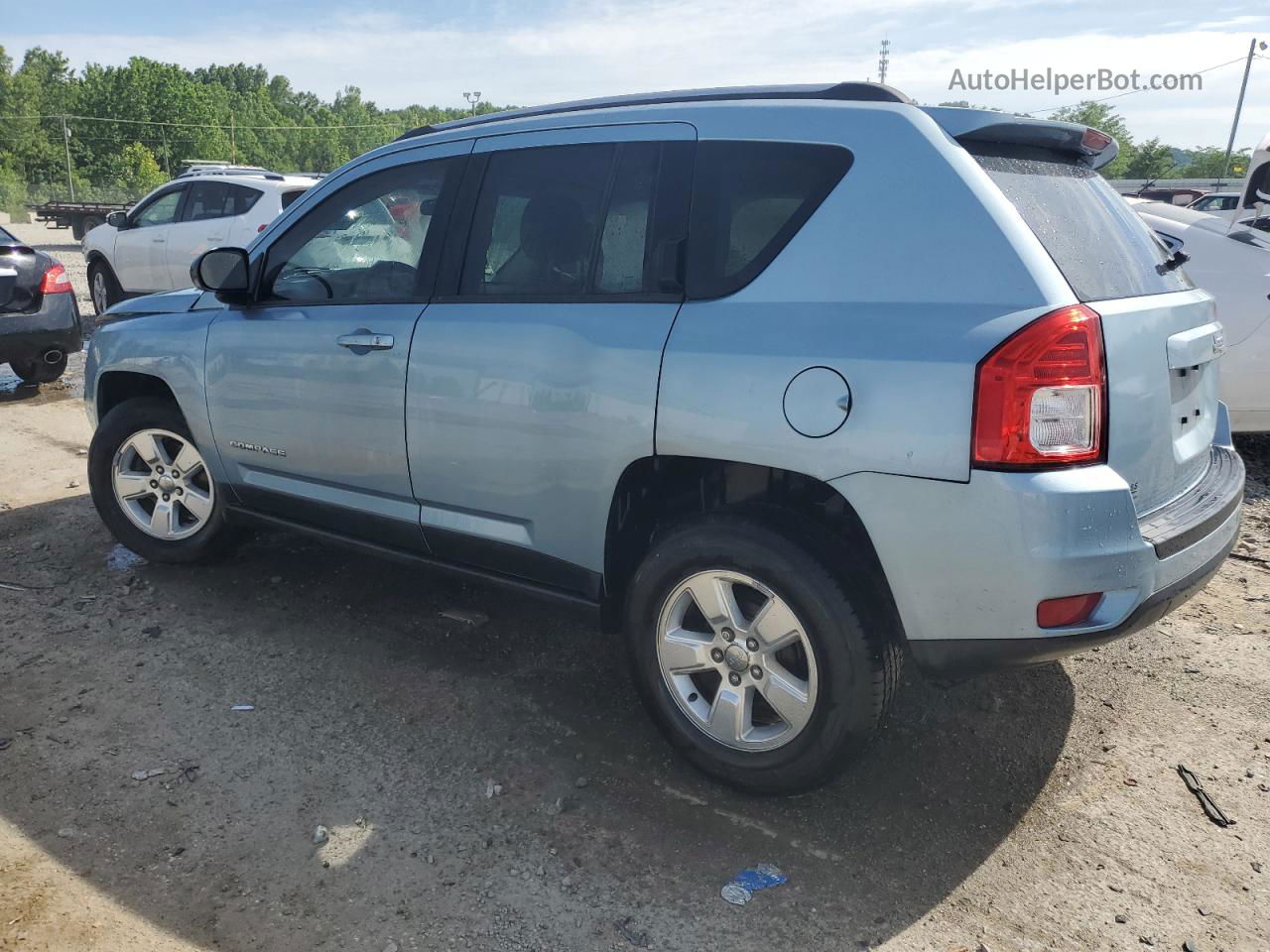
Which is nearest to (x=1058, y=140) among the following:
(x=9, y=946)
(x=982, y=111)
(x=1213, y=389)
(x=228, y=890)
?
(x=982, y=111)

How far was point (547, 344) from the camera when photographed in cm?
322

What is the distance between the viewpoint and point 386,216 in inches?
154

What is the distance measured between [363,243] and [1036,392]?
265cm

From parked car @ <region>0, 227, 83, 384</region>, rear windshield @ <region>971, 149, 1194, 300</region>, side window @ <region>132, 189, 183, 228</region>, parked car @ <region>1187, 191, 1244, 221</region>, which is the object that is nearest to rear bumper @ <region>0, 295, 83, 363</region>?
parked car @ <region>0, 227, 83, 384</region>

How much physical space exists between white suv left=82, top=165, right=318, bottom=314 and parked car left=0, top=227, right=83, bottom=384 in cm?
306

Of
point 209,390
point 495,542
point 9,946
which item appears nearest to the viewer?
point 9,946

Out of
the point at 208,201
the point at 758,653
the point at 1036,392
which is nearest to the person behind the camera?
the point at 1036,392

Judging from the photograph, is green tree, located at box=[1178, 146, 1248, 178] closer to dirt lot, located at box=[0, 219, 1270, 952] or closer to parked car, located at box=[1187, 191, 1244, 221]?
parked car, located at box=[1187, 191, 1244, 221]

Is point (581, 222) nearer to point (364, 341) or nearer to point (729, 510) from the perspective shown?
point (364, 341)

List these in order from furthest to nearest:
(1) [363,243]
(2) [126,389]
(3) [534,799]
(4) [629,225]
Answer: (2) [126,389] → (1) [363,243] → (4) [629,225] → (3) [534,799]

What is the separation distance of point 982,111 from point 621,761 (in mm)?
2241

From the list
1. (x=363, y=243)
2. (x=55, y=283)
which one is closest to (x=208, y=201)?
(x=55, y=283)

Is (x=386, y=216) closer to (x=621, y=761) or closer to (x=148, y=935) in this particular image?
(x=621, y=761)

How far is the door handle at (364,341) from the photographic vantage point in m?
3.63
